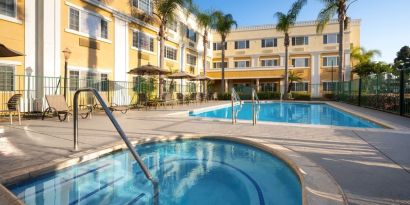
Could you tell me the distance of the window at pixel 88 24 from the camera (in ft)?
49.6

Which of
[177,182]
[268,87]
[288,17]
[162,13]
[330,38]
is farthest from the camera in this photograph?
[268,87]

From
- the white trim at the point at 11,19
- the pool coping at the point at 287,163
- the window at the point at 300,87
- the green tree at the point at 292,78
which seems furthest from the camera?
the window at the point at 300,87

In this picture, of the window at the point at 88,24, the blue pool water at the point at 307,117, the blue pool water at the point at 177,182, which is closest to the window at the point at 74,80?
the window at the point at 88,24

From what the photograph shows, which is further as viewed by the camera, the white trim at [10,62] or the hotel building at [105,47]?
the hotel building at [105,47]

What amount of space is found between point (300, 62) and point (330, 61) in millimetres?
3654

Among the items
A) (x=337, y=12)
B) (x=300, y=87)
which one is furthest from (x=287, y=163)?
(x=300, y=87)

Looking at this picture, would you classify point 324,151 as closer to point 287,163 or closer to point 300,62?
point 287,163

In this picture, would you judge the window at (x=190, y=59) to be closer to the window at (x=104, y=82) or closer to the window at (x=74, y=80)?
the window at (x=104, y=82)

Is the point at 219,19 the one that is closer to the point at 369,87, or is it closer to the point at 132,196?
the point at 369,87

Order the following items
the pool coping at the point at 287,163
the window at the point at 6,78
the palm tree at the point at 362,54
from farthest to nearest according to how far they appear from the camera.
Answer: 1. the palm tree at the point at 362,54
2. the window at the point at 6,78
3. the pool coping at the point at 287,163

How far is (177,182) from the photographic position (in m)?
4.66

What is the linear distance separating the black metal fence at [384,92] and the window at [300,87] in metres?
13.7

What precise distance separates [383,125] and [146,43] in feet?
57.3

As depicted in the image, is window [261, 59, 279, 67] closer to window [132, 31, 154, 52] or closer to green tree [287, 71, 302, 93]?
green tree [287, 71, 302, 93]
